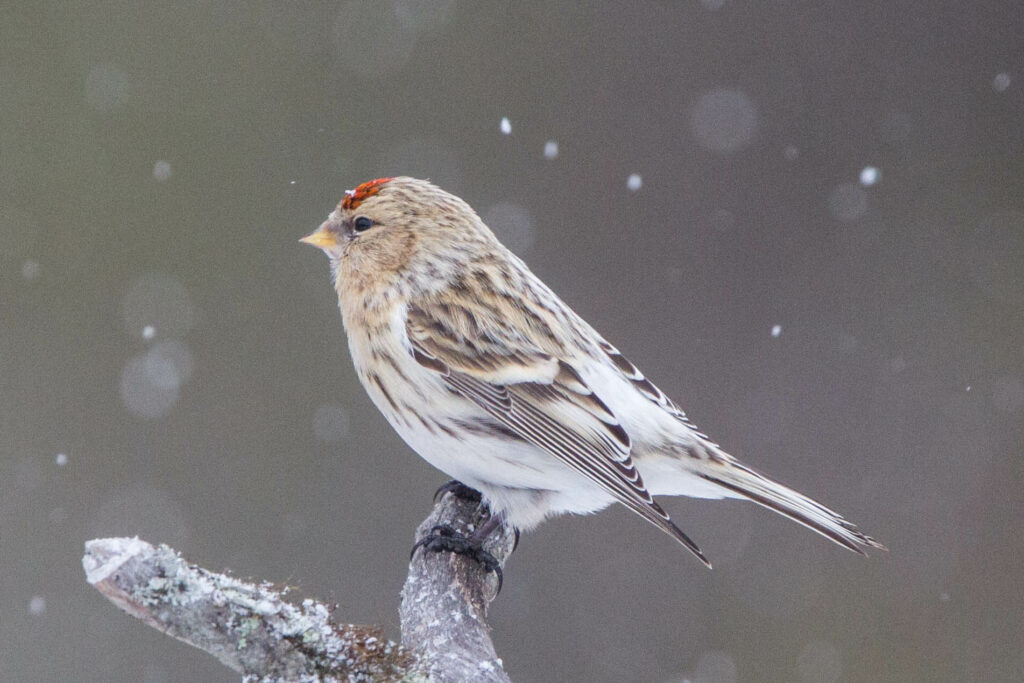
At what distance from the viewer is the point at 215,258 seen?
418 centimetres

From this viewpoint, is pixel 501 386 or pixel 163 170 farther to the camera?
pixel 163 170

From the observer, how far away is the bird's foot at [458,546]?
7.34 feet

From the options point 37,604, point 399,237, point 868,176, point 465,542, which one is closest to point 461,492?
point 465,542

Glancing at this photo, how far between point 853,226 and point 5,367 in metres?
3.23


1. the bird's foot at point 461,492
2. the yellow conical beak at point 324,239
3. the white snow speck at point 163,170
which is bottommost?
the bird's foot at point 461,492

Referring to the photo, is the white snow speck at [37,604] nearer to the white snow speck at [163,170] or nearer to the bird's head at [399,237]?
the white snow speck at [163,170]

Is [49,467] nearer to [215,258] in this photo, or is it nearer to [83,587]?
[83,587]

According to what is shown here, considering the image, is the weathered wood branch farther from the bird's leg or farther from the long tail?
the long tail

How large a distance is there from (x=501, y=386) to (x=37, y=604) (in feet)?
8.23

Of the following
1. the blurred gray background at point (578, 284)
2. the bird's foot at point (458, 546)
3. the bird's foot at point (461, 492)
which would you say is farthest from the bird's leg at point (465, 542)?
the blurred gray background at point (578, 284)

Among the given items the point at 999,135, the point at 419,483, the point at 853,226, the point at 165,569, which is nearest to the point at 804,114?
the point at 853,226

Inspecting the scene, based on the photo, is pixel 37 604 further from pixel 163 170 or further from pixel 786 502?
pixel 786 502

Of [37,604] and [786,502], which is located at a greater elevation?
[786,502]

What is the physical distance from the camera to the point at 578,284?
13.7 feet
